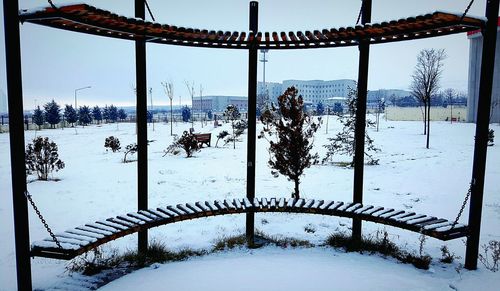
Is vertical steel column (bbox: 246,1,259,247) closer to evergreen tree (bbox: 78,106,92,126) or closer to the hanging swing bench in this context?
the hanging swing bench

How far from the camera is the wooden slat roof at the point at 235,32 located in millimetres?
3914

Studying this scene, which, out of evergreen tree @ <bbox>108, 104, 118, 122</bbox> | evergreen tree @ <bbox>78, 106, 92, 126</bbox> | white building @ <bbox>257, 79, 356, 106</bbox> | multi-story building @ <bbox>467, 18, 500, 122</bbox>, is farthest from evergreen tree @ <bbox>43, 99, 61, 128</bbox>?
white building @ <bbox>257, 79, 356, 106</bbox>

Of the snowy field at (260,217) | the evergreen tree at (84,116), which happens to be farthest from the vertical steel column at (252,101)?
the evergreen tree at (84,116)

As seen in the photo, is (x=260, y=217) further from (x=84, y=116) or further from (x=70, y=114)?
(x=84, y=116)

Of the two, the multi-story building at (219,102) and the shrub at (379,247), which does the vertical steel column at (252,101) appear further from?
the multi-story building at (219,102)

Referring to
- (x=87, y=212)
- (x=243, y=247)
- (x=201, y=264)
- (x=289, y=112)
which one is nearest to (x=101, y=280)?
(x=201, y=264)

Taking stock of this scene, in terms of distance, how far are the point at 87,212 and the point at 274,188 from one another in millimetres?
5463

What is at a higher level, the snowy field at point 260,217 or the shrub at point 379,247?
the shrub at point 379,247

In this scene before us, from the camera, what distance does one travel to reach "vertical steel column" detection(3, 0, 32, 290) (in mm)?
3793

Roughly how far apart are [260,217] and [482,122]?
15.4 ft

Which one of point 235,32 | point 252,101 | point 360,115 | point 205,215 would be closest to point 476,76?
point 360,115

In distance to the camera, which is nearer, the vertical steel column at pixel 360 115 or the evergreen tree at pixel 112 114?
the vertical steel column at pixel 360 115

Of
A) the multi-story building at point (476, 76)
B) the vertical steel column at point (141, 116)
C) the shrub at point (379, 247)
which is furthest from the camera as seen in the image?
the multi-story building at point (476, 76)

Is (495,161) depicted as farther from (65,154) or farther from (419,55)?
(419,55)
